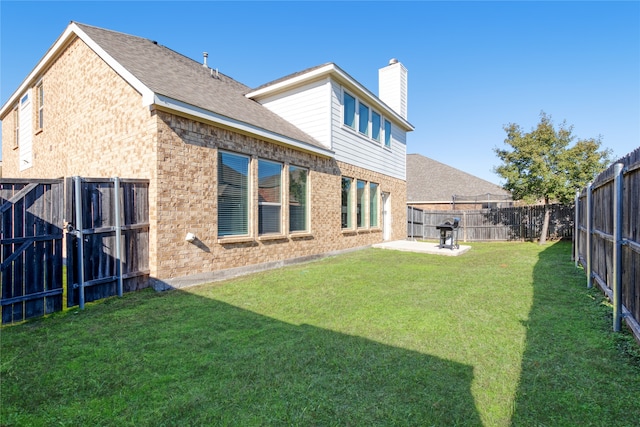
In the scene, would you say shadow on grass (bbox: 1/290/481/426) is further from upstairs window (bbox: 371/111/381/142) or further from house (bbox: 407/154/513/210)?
house (bbox: 407/154/513/210)

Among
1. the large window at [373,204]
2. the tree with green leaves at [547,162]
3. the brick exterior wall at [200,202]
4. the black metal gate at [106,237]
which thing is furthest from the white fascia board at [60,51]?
the tree with green leaves at [547,162]

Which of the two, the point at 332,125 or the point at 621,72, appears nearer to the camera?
the point at 621,72

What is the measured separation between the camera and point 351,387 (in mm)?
2600

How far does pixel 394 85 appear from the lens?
15.3 meters

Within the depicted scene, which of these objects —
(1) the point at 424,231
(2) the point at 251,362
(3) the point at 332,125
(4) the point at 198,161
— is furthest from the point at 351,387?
(1) the point at 424,231

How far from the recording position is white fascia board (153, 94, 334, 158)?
5.87 metres

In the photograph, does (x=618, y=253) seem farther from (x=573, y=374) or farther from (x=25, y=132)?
(x=25, y=132)

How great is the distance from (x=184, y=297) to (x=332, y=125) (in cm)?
752

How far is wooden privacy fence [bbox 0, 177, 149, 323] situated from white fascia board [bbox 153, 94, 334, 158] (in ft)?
5.21

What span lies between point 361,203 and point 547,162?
954 cm

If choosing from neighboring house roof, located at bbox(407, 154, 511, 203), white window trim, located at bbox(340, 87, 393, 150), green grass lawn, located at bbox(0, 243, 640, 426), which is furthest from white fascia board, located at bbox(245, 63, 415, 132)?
neighboring house roof, located at bbox(407, 154, 511, 203)

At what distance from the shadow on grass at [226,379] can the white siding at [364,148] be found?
8.29 meters

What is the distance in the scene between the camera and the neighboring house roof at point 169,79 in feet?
20.3

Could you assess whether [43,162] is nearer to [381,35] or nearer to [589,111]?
[381,35]
